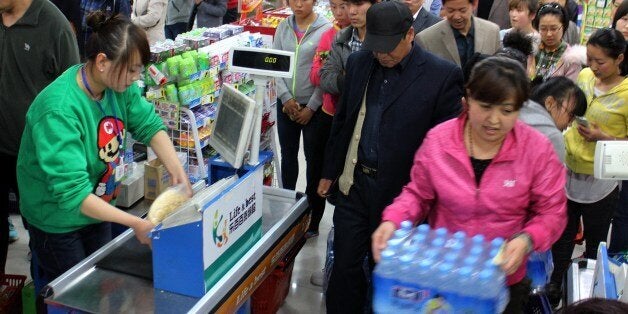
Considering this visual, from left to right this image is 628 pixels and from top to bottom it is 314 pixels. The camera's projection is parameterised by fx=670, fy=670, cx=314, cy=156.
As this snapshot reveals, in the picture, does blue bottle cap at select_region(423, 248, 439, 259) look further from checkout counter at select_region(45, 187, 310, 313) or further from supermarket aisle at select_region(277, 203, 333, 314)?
supermarket aisle at select_region(277, 203, 333, 314)

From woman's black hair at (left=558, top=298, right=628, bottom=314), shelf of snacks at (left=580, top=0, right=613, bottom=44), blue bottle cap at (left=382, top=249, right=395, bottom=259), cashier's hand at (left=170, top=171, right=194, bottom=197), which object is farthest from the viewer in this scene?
shelf of snacks at (left=580, top=0, right=613, bottom=44)

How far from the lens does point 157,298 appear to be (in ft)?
8.36

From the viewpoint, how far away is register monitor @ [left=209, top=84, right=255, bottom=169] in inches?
107

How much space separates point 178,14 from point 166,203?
591 cm

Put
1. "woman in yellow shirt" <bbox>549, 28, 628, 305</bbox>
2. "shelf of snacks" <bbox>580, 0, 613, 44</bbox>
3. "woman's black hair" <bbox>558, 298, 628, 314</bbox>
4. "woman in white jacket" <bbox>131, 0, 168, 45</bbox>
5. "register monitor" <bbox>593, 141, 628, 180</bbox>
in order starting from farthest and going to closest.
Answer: "shelf of snacks" <bbox>580, 0, 613, 44</bbox> → "woman in white jacket" <bbox>131, 0, 168, 45</bbox> → "woman in yellow shirt" <bbox>549, 28, 628, 305</bbox> → "register monitor" <bbox>593, 141, 628, 180</bbox> → "woman's black hair" <bbox>558, 298, 628, 314</bbox>

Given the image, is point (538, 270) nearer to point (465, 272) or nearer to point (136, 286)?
point (465, 272)

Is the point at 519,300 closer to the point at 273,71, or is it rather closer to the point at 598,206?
the point at 598,206

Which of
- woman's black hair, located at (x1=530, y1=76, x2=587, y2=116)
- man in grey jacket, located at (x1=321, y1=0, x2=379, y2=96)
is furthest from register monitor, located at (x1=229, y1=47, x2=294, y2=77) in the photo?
woman's black hair, located at (x1=530, y1=76, x2=587, y2=116)

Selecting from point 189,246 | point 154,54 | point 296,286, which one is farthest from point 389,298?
point 154,54

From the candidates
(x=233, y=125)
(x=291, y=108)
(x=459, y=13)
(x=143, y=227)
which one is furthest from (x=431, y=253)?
(x=291, y=108)

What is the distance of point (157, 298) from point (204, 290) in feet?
0.61

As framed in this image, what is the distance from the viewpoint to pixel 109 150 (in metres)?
2.62

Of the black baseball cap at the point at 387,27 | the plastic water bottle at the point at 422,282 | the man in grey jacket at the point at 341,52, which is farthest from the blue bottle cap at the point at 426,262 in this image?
the man in grey jacket at the point at 341,52

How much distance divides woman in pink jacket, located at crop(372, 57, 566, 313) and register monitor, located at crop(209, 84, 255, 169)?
78cm
